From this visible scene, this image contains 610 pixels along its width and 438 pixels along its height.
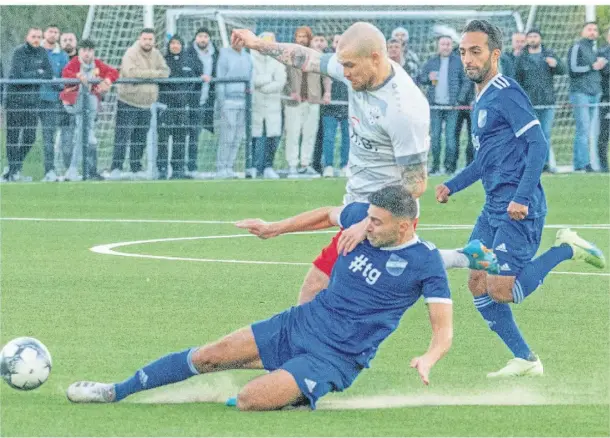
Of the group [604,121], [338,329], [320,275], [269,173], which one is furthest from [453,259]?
[604,121]

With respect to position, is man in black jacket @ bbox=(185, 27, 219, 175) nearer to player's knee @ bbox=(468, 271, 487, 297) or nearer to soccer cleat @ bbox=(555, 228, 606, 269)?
soccer cleat @ bbox=(555, 228, 606, 269)

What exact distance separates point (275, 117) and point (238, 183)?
4.29 feet

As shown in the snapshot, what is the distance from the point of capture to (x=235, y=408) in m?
8.20

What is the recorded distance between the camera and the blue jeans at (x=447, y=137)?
25.2 m

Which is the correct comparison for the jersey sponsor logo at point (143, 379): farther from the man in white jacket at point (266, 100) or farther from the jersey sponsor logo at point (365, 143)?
the man in white jacket at point (266, 100)

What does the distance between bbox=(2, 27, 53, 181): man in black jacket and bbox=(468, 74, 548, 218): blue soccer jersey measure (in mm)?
14096

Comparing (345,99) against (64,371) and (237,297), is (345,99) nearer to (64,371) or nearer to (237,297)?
(237,297)

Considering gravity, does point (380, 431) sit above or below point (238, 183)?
above

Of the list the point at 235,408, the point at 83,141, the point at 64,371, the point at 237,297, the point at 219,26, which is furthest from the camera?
the point at 219,26

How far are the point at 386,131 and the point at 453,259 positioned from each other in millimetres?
878

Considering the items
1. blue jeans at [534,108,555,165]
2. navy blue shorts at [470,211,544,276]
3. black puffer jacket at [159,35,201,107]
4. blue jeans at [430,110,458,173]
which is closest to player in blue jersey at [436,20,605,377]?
navy blue shorts at [470,211,544,276]

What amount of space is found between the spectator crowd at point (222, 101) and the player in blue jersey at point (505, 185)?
13.1 m

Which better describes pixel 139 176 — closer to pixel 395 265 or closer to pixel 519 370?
pixel 519 370

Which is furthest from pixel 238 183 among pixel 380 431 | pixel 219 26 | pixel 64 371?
pixel 380 431
